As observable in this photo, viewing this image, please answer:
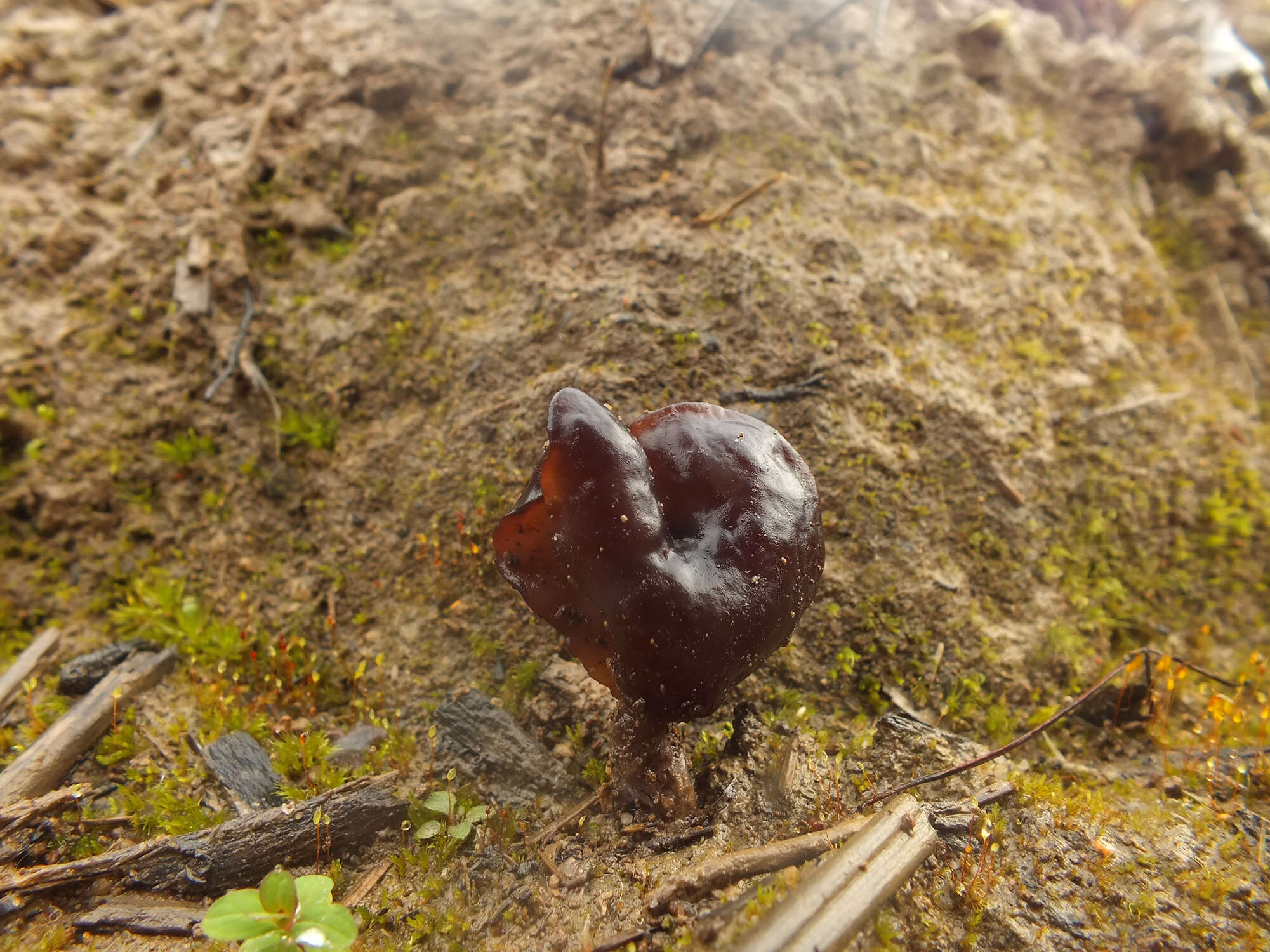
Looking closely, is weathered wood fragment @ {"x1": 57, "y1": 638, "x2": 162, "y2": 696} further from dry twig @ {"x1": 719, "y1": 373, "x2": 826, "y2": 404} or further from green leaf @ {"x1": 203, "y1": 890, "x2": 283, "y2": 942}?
dry twig @ {"x1": 719, "y1": 373, "x2": 826, "y2": 404}

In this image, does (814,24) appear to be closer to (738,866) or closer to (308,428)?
(308,428)

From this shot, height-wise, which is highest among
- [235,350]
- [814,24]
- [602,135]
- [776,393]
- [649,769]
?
[814,24]

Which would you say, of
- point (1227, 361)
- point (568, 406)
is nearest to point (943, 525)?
point (568, 406)

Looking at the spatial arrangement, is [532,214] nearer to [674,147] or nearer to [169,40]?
[674,147]

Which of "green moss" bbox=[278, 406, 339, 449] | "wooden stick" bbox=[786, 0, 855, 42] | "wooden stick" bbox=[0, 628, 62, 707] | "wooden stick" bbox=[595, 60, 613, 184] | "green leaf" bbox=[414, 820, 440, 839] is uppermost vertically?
"wooden stick" bbox=[786, 0, 855, 42]

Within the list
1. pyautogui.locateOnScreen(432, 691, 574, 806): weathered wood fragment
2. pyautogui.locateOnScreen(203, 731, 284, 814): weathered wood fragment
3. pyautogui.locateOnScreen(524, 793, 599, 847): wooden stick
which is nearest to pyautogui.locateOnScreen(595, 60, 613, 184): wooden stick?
pyautogui.locateOnScreen(432, 691, 574, 806): weathered wood fragment

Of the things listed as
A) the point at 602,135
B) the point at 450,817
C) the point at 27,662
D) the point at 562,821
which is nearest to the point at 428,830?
the point at 450,817
